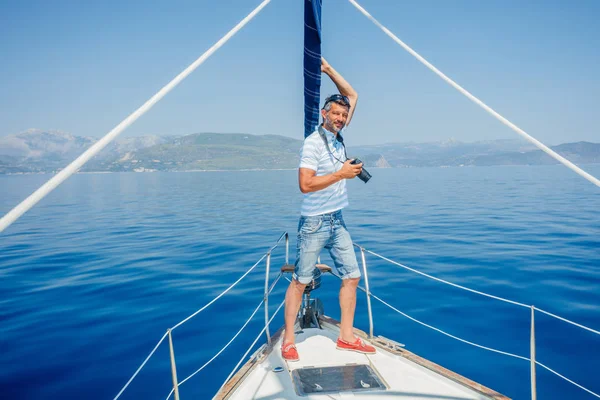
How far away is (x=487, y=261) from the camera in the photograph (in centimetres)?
900

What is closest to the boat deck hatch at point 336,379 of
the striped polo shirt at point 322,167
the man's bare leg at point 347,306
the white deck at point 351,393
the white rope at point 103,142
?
the white deck at point 351,393

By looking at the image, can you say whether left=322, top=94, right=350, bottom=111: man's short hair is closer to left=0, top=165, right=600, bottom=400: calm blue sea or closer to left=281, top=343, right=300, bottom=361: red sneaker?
left=281, top=343, right=300, bottom=361: red sneaker

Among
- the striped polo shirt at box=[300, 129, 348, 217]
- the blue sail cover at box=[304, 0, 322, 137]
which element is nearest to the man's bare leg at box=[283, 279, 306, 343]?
the striped polo shirt at box=[300, 129, 348, 217]

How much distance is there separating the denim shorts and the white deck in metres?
0.71

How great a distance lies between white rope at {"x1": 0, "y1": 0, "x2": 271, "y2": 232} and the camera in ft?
4.90

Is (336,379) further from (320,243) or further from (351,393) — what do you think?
(320,243)

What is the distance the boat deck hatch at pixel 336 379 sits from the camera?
9.16 feet

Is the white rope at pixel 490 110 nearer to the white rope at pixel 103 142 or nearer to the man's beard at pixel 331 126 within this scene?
the man's beard at pixel 331 126

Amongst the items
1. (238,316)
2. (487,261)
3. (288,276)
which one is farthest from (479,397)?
(487,261)

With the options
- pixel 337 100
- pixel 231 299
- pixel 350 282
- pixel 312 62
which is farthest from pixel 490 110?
pixel 231 299

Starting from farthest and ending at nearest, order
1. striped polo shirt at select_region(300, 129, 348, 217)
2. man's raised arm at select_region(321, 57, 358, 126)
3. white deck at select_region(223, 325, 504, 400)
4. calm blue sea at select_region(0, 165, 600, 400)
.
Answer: calm blue sea at select_region(0, 165, 600, 400) < man's raised arm at select_region(321, 57, 358, 126) < striped polo shirt at select_region(300, 129, 348, 217) < white deck at select_region(223, 325, 504, 400)

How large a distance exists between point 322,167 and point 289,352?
1.67 meters

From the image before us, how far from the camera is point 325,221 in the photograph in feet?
10.6

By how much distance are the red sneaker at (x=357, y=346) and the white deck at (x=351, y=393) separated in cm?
4
